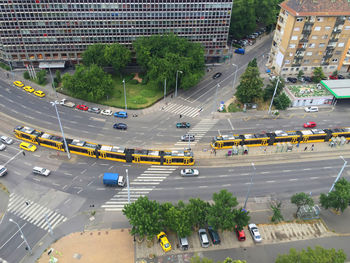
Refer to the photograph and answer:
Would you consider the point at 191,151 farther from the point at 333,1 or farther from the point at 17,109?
the point at 333,1

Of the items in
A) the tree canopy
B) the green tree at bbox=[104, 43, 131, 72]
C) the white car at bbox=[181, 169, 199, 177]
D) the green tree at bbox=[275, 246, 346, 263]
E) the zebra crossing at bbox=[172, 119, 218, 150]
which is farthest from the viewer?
the green tree at bbox=[104, 43, 131, 72]

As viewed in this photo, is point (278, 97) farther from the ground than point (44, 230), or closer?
farther from the ground

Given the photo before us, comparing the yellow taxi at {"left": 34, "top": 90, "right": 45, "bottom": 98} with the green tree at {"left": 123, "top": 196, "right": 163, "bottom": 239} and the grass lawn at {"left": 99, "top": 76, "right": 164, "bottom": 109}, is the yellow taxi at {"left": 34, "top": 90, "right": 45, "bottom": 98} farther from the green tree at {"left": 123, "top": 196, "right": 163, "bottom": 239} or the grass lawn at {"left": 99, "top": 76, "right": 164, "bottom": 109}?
the green tree at {"left": 123, "top": 196, "right": 163, "bottom": 239}

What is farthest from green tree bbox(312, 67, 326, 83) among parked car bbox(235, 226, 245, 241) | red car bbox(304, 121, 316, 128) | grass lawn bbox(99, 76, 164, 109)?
parked car bbox(235, 226, 245, 241)

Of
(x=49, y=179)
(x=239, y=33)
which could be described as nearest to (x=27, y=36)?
(x=49, y=179)

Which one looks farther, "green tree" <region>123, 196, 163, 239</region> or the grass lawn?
the grass lawn

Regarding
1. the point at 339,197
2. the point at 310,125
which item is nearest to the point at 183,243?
the point at 339,197

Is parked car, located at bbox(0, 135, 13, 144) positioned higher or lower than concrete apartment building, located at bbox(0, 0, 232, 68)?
lower
